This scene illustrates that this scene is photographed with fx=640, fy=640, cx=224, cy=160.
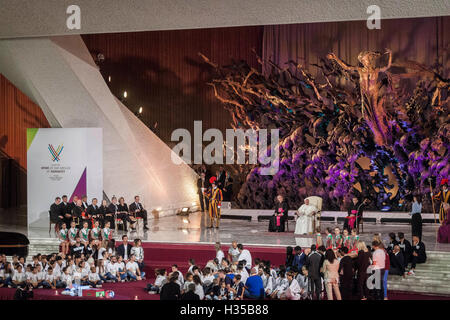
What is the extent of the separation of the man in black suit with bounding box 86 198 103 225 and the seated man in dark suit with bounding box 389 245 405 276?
6.28 metres

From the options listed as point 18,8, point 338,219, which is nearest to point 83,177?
point 18,8

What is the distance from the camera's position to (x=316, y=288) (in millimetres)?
9984

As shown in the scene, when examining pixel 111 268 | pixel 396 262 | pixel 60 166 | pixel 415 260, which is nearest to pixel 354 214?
pixel 415 260

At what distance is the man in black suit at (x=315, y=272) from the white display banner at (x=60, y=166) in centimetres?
611

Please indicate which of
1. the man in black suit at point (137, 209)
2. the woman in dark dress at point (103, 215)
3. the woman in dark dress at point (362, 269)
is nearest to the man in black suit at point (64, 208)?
the woman in dark dress at point (103, 215)

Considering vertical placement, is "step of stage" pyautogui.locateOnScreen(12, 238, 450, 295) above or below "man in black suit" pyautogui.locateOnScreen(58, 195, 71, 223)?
below

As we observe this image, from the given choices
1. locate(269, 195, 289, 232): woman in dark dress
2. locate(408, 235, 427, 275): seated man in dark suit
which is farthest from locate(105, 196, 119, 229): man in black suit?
locate(408, 235, 427, 275): seated man in dark suit

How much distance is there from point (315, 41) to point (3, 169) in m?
9.71

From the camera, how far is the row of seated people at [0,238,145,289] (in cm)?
1062

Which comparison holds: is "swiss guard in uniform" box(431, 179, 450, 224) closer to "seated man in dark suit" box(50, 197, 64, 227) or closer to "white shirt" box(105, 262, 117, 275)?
"white shirt" box(105, 262, 117, 275)

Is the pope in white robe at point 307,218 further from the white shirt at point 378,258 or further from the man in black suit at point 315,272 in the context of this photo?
the white shirt at point 378,258

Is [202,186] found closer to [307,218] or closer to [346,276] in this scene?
[307,218]

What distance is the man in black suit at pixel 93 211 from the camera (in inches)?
543

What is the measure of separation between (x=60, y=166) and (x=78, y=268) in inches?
151
